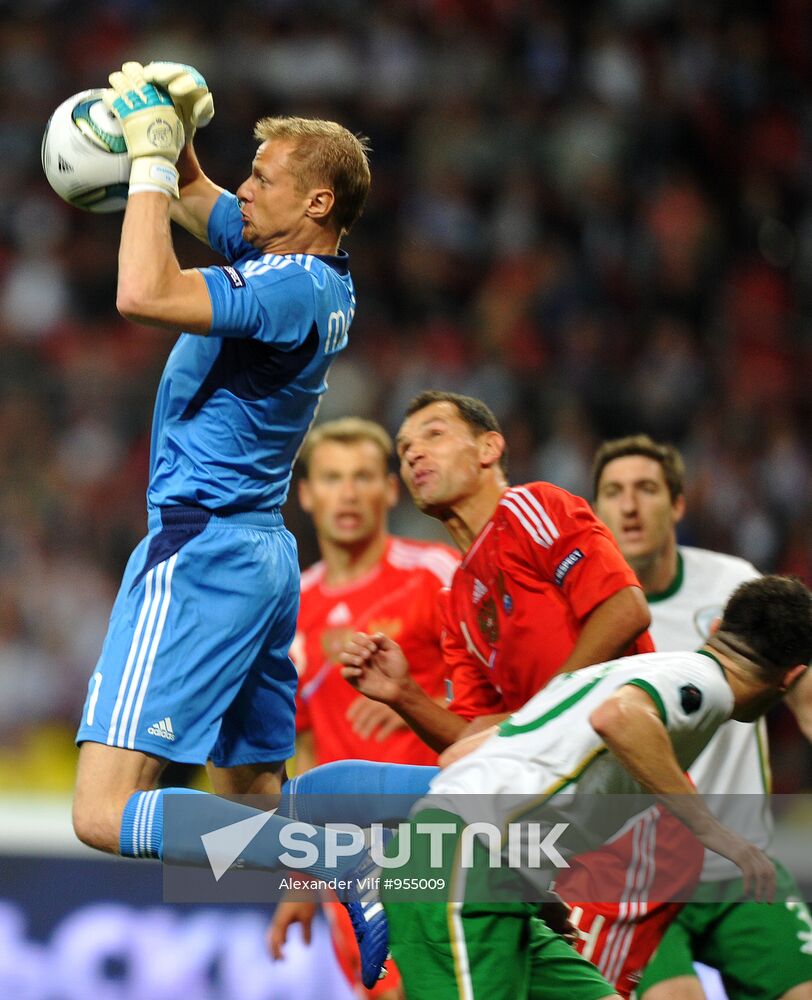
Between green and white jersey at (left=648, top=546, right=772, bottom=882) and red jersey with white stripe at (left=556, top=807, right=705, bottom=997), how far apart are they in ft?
0.63

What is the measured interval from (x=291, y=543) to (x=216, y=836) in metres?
0.86

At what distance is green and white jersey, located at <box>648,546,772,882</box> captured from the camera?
4.75m

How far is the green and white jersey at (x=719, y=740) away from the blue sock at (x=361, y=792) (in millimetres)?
1342

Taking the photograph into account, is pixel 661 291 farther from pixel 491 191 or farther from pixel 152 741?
pixel 152 741

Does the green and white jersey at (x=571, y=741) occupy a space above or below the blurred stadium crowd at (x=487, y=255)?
below

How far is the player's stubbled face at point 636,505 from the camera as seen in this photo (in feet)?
16.7

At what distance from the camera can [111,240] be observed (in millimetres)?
10297

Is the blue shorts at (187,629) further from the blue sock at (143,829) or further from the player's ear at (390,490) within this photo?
the player's ear at (390,490)

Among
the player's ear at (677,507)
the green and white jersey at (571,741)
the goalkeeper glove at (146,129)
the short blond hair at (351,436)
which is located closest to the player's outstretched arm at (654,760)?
the green and white jersey at (571,741)

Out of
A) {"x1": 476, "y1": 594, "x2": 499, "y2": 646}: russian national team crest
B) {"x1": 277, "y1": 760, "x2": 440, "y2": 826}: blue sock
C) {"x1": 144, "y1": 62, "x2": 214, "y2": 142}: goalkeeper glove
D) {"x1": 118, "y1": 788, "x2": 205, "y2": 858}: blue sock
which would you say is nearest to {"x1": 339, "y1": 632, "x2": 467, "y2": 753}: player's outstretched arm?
{"x1": 277, "y1": 760, "x2": 440, "y2": 826}: blue sock

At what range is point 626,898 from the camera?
4441 mm

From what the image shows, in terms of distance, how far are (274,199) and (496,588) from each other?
1.24m

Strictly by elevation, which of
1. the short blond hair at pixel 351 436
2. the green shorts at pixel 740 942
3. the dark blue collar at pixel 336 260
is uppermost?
the dark blue collar at pixel 336 260

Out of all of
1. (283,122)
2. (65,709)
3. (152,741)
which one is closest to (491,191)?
(65,709)
